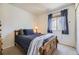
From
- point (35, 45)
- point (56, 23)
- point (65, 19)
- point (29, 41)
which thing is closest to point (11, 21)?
point (29, 41)

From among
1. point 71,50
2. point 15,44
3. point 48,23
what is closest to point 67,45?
point 71,50

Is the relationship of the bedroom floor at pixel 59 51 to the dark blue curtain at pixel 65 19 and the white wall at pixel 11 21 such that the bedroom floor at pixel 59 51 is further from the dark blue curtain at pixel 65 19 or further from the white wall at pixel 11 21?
the dark blue curtain at pixel 65 19

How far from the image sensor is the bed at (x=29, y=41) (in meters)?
1.78

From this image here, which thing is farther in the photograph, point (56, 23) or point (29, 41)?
point (56, 23)

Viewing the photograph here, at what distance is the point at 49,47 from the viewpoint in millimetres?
1833

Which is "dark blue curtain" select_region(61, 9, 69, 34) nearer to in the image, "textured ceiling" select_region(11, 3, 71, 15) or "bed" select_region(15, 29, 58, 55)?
"textured ceiling" select_region(11, 3, 71, 15)

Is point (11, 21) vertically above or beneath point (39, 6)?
beneath

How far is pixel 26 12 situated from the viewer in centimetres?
191

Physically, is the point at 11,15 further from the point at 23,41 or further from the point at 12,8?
the point at 23,41

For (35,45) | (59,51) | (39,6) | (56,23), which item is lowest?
(59,51)

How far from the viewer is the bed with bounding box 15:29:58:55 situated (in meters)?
1.78

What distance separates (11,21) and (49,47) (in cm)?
82

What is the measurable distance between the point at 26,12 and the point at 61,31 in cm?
72

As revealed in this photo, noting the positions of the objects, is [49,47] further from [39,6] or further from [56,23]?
[39,6]
